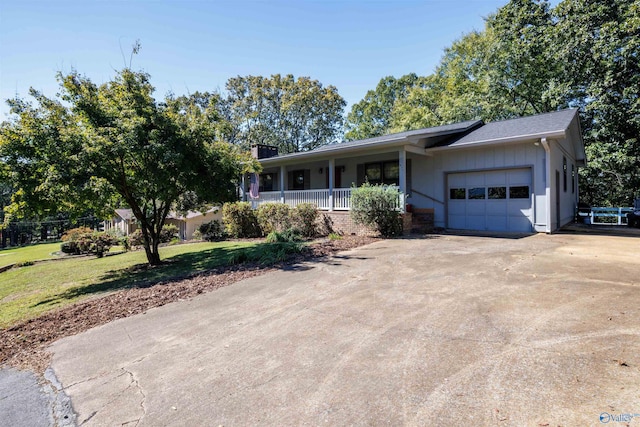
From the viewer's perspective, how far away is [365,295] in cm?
507

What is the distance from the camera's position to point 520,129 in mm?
11766

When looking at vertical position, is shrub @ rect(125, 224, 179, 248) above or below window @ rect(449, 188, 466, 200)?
below

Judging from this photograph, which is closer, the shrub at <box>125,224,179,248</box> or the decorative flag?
the shrub at <box>125,224,179,248</box>

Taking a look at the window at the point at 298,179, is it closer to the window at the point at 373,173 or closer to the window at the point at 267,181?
the window at the point at 267,181

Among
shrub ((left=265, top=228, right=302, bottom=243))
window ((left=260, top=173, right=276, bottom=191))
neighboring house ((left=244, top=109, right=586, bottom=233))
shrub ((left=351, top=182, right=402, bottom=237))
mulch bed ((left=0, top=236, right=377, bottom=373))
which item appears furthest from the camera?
window ((left=260, top=173, right=276, bottom=191))

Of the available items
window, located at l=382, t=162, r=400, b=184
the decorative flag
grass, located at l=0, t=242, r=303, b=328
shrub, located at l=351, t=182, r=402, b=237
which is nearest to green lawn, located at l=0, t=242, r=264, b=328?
grass, located at l=0, t=242, r=303, b=328

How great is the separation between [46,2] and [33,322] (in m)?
8.83

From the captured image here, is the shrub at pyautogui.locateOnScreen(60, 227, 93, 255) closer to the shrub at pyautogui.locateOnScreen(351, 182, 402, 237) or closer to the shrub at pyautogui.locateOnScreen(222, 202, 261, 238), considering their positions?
the shrub at pyautogui.locateOnScreen(222, 202, 261, 238)

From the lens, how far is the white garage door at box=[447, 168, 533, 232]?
38.3 feet

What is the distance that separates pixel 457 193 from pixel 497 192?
152cm

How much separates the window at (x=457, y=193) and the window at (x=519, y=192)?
1725 mm

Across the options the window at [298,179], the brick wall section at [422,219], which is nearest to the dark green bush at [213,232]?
the window at [298,179]

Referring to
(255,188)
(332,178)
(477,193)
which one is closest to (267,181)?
(255,188)

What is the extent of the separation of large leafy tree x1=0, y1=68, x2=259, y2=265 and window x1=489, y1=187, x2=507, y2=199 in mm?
9698
